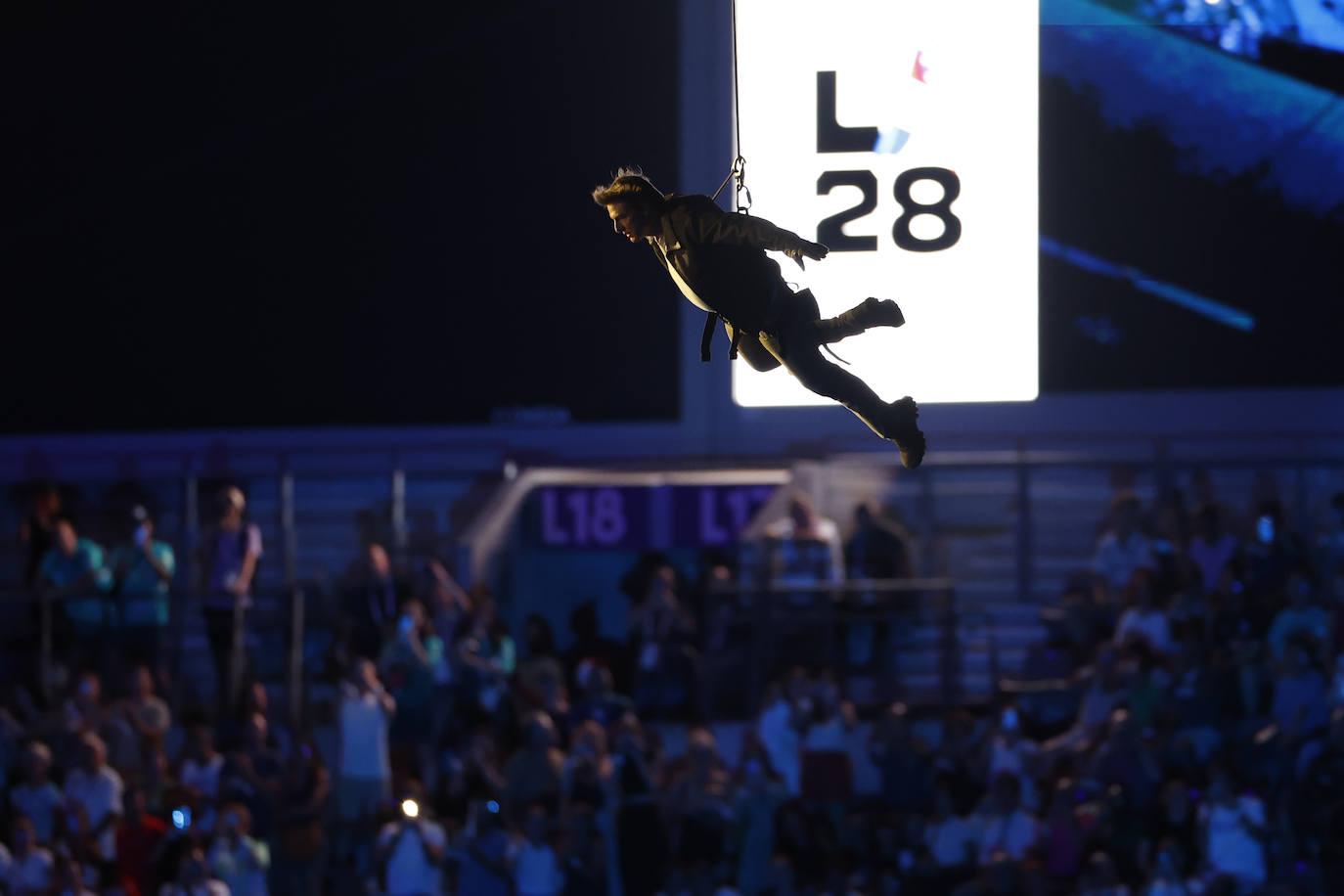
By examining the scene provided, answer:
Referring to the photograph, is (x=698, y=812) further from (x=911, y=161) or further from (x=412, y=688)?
(x=911, y=161)

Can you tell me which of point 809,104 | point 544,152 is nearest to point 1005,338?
point 809,104

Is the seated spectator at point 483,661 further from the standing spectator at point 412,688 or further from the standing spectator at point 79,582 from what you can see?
the standing spectator at point 79,582

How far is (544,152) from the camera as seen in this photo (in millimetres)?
12227

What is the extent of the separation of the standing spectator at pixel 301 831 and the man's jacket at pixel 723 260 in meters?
4.87

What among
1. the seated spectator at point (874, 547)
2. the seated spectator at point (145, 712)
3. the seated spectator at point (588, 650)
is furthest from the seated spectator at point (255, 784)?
the seated spectator at point (874, 547)

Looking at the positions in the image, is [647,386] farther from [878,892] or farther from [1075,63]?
[878,892]

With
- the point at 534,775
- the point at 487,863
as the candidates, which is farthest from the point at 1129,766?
the point at 487,863

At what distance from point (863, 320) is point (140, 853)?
201 inches

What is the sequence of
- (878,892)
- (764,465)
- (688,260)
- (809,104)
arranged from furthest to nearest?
(764,465) < (809,104) < (878,892) < (688,260)

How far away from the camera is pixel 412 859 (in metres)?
8.77

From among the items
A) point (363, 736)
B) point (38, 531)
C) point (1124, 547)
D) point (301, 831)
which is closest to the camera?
point (301, 831)

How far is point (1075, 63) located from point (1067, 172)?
1.85 feet

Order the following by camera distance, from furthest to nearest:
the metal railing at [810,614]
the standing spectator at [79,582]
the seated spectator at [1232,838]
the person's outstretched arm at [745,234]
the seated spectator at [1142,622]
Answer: the standing spectator at [79,582]
the metal railing at [810,614]
the seated spectator at [1142,622]
the seated spectator at [1232,838]
the person's outstretched arm at [745,234]

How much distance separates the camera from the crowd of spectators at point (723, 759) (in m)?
8.70
